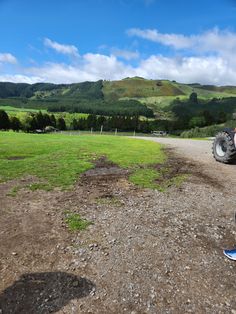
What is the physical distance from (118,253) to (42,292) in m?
1.80

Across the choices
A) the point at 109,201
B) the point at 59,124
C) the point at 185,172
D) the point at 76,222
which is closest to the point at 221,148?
the point at 185,172

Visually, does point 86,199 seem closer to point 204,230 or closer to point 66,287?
point 204,230

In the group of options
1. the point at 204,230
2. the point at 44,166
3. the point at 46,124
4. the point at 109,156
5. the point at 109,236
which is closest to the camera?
the point at 109,236

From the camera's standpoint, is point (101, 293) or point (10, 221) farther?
point (10, 221)

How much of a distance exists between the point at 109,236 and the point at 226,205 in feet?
14.5

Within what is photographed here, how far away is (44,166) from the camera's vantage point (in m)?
14.5

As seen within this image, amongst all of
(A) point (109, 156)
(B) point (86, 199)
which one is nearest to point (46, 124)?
(A) point (109, 156)

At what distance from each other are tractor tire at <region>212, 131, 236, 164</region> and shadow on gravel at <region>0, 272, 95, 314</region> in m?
13.3

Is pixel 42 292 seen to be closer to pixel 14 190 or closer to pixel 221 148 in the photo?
pixel 14 190

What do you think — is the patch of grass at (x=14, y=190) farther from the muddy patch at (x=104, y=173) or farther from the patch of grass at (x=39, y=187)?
the muddy patch at (x=104, y=173)

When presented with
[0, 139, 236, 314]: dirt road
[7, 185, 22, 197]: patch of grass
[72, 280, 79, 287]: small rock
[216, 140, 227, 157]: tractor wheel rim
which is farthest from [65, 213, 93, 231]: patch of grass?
[216, 140, 227, 157]: tractor wheel rim

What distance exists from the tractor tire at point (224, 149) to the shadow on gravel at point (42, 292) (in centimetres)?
1326

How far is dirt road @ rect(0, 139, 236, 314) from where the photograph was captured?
4906 millimetres

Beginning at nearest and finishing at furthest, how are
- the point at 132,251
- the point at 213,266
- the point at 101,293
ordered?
the point at 101,293 → the point at 213,266 → the point at 132,251
